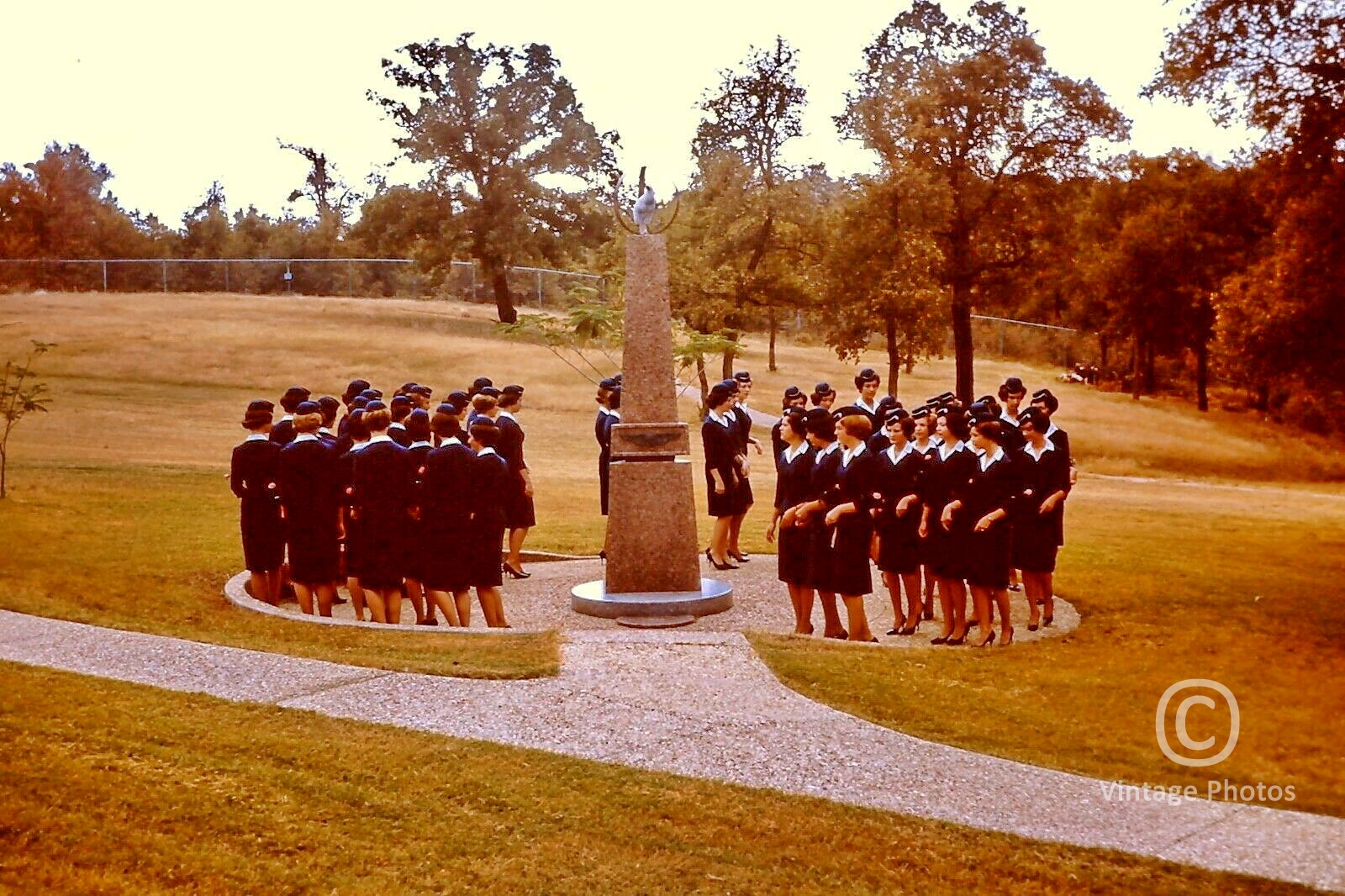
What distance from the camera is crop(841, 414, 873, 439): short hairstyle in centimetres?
1093

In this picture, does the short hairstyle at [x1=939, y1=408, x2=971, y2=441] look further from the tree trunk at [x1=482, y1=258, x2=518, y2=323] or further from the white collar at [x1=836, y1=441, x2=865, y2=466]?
the tree trunk at [x1=482, y1=258, x2=518, y2=323]

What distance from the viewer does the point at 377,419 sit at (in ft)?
36.7

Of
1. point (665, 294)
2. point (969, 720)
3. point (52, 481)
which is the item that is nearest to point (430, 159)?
point (52, 481)

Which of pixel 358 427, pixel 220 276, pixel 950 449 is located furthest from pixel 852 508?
pixel 220 276

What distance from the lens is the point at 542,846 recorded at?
6.27m

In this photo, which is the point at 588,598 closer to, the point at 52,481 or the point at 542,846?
the point at 542,846

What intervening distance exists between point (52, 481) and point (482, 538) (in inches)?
484

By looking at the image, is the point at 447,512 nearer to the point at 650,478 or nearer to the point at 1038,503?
the point at 650,478

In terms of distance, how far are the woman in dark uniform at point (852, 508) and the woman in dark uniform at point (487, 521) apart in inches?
109

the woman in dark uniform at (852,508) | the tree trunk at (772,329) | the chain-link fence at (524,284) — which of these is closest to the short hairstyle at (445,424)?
the woman in dark uniform at (852,508)

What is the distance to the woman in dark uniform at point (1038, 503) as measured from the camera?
1198 centimetres

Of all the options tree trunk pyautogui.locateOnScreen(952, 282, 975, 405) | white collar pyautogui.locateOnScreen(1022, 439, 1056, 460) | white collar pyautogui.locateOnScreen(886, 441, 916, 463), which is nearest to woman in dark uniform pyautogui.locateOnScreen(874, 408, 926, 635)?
white collar pyautogui.locateOnScreen(886, 441, 916, 463)

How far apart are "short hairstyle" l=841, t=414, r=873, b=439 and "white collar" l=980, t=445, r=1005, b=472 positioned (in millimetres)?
1088

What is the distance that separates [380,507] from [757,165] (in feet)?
100
